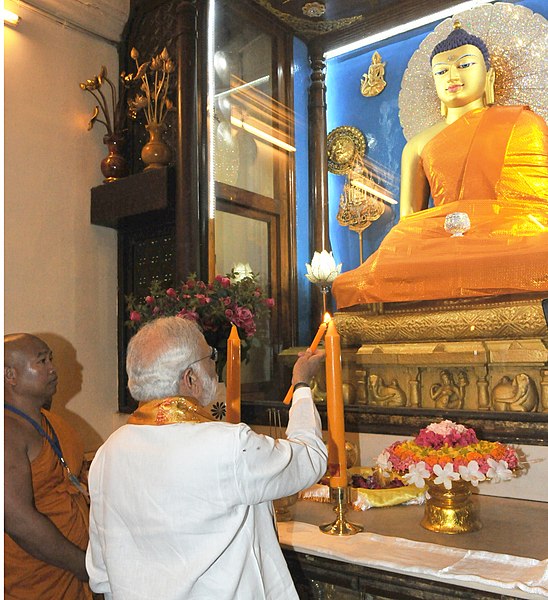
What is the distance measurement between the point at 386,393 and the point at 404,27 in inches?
86.5

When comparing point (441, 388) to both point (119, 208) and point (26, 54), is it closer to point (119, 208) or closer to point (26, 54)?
point (119, 208)

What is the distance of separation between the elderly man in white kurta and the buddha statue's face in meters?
2.65

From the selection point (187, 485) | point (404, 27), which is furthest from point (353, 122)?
point (187, 485)

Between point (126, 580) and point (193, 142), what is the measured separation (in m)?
2.54

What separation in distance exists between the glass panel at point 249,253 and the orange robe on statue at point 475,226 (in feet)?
1.57

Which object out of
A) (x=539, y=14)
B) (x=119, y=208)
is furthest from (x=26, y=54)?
(x=539, y=14)

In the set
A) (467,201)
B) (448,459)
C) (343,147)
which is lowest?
(448,459)

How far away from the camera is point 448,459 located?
160cm

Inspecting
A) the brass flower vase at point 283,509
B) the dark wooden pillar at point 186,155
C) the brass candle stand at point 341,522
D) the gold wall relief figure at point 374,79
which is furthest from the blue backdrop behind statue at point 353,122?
the brass candle stand at point 341,522

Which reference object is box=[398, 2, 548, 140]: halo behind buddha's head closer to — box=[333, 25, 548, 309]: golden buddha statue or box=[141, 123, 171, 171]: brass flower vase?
box=[333, 25, 548, 309]: golden buddha statue

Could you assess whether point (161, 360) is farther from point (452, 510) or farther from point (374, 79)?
point (374, 79)

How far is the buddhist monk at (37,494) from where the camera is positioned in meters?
1.65

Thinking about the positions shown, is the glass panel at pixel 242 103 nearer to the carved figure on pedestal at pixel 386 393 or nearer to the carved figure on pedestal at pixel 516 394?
the carved figure on pedestal at pixel 386 393

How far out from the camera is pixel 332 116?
376cm
